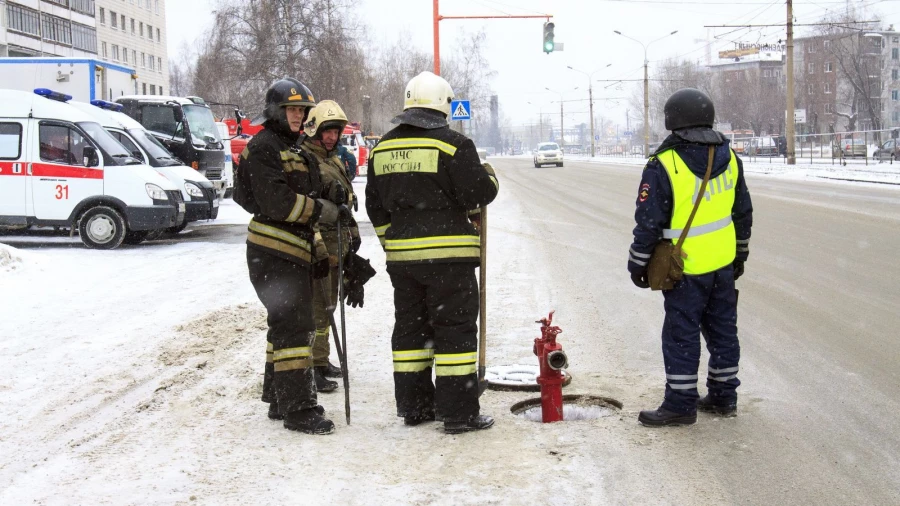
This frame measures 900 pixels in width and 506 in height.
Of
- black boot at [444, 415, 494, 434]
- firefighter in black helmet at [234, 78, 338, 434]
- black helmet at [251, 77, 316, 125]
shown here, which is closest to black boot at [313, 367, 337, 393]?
firefighter in black helmet at [234, 78, 338, 434]

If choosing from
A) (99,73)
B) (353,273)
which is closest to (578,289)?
(353,273)

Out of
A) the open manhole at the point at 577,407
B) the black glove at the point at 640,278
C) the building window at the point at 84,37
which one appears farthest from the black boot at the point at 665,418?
the building window at the point at 84,37

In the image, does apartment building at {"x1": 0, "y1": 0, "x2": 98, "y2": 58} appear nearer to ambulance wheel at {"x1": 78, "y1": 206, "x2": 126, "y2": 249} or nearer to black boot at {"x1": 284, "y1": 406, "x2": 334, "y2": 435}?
ambulance wheel at {"x1": 78, "y1": 206, "x2": 126, "y2": 249}

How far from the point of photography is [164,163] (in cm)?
1731

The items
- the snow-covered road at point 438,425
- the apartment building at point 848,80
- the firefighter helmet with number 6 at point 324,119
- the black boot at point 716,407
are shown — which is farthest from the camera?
the apartment building at point 848,80

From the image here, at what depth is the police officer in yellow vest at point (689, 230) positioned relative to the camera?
5113 millimetres

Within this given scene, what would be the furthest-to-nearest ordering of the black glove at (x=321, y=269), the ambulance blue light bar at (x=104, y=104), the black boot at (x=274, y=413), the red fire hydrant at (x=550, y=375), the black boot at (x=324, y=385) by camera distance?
1. the ambulance blue light bar at (x=104, y=104)
2. the black boot at (x=324, y=385)
3. the black glove at (x=321, y=269)
4. the black boot at (x=274, y=413)
5. the red fire hydrant at (x=550, y=375)

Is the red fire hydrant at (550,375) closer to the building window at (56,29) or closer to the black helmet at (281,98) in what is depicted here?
the black helmet at (281,98)

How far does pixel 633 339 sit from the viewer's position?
24.8 ft

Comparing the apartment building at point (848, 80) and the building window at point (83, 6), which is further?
the building window at point (83, 6)

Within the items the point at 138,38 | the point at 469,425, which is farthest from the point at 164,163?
the point at 138,38

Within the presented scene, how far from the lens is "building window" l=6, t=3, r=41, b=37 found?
61188mm

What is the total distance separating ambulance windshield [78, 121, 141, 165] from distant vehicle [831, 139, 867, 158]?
3602 centimetres

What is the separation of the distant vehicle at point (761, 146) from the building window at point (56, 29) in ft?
165
